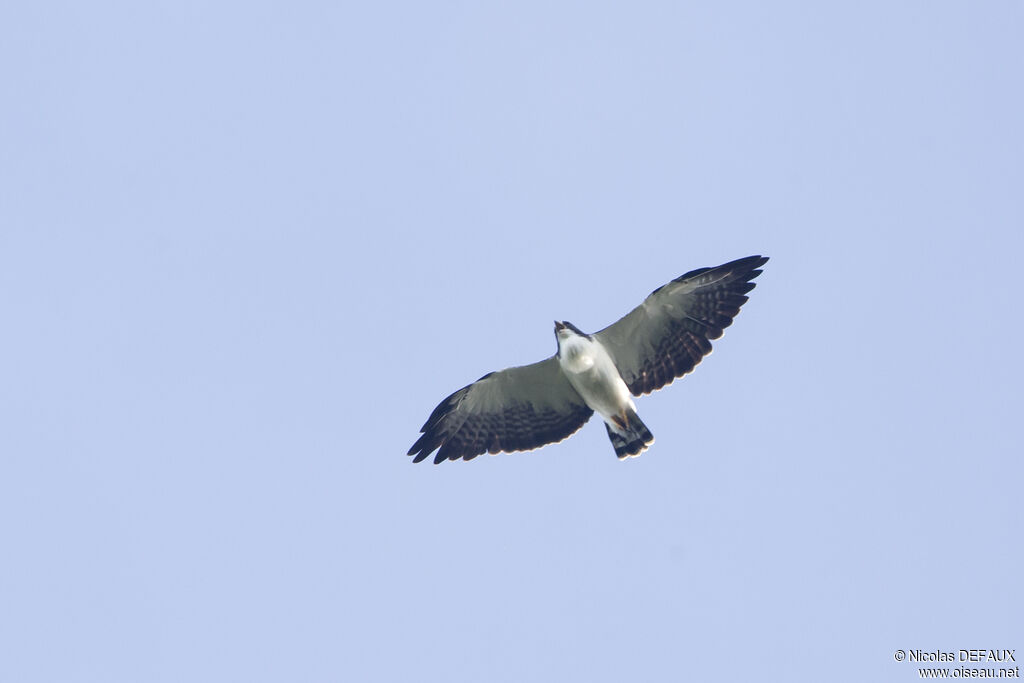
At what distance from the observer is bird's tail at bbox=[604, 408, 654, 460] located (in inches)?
627

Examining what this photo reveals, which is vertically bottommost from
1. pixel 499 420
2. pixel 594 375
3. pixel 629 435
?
pixel 629 435

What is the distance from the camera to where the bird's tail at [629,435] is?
1594 cm

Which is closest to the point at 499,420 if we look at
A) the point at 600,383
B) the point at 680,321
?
the point at 600,383

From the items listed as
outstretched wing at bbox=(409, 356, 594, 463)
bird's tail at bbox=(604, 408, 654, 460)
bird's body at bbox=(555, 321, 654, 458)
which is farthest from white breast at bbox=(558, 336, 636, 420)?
outstretched wing at bbox=(409, 356, 594, 463)

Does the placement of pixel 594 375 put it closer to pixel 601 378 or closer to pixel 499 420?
pixel 601 378

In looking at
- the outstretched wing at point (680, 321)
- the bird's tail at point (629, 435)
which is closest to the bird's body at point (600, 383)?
the bird's tail at point (629, 435)

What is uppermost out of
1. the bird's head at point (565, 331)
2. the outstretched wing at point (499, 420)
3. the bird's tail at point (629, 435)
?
the bird's head at point (565, 331)

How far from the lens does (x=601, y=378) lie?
50.3 feet

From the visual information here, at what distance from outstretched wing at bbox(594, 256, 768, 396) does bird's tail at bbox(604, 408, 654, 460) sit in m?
0.54

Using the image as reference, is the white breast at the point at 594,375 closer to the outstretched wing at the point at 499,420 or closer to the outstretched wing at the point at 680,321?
the outstretched wing at the point at 680,321

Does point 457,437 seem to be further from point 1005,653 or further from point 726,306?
point 1005,653

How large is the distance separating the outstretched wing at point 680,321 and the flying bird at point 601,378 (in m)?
0.02

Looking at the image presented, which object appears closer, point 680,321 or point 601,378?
point 601,378

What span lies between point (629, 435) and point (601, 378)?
4.18 ft
